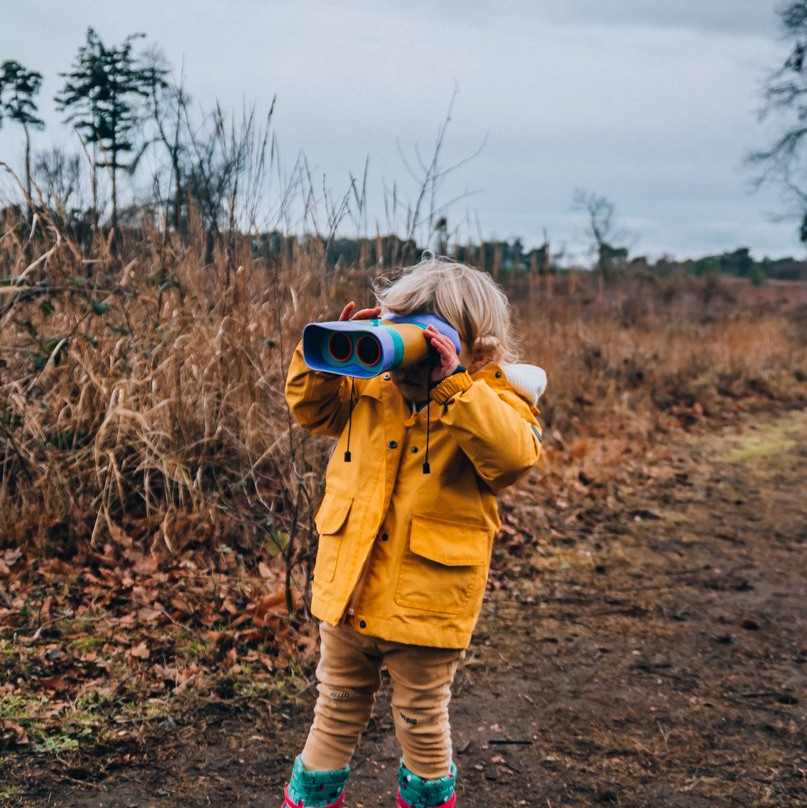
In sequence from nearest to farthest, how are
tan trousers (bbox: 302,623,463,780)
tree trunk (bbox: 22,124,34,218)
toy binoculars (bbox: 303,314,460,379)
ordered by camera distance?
toy binoculars (bbox: 303,314,460,379), tan trousers (bbox: 302,623,463,780), tree trunk (bbox: 22,124,34,218)

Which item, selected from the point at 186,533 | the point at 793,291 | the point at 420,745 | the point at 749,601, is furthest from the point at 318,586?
the point at 793,291

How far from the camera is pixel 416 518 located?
2031 mm

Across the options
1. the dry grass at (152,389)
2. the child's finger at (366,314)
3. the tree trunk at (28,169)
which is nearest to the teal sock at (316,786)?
the child's finger at (366,314)

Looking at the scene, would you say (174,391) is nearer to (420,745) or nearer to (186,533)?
A: (186,533)

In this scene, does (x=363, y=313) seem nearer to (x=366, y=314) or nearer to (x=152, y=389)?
(x=366, y=314)

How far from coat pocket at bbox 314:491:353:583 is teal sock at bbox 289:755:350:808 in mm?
480

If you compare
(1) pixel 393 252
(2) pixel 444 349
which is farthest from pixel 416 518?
(1) pixel 393 252

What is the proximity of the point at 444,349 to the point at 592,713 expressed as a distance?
2013 millimetres

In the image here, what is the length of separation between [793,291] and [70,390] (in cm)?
3282

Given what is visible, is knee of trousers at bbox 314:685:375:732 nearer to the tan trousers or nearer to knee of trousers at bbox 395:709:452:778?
the tan trousers

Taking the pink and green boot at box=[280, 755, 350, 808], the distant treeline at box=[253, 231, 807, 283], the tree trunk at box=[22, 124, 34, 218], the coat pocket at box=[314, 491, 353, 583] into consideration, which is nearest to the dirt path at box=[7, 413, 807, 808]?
the pink and green boot at box=[280, 755, 350, 808]

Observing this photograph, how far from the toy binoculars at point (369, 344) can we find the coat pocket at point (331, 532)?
1.16 ft

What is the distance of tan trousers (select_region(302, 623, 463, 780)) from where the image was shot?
2.07 metres

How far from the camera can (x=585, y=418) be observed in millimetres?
8789
